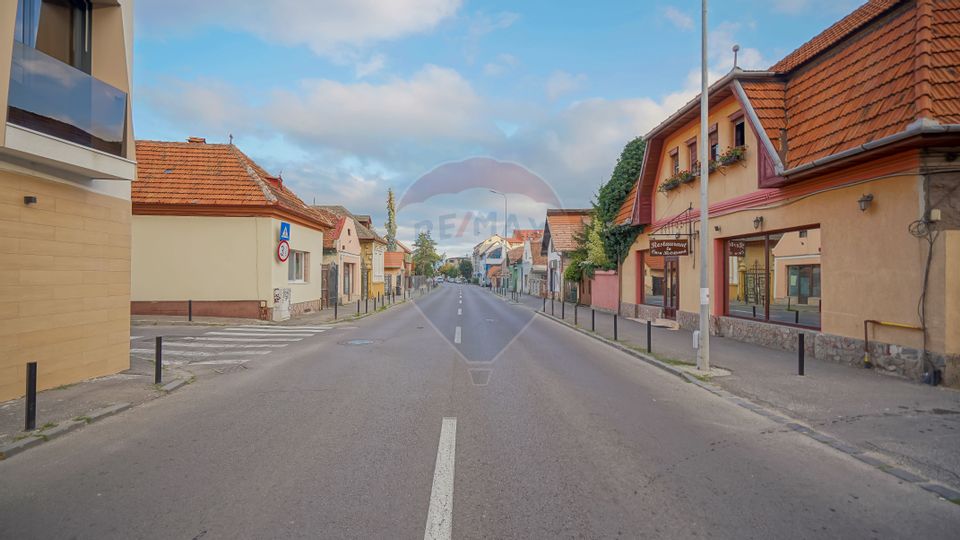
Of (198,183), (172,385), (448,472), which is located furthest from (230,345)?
(448,472)

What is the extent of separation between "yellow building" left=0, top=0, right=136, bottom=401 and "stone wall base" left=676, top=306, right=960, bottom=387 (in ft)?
46.0

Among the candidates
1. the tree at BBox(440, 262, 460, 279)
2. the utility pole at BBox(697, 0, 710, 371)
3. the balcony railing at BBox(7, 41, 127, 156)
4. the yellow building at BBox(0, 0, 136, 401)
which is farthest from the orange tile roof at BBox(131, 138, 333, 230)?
the tree at BBox(440, 262, 460, 279)

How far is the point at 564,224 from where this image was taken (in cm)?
3994

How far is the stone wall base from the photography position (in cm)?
817

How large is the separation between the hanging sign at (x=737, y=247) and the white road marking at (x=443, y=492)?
44.1ft

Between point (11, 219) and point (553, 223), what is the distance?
35.6 m

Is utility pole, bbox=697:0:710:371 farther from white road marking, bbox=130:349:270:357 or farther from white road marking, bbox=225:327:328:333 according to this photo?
white road marking, bbox=225:327:328:333

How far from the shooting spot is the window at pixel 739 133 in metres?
14.0

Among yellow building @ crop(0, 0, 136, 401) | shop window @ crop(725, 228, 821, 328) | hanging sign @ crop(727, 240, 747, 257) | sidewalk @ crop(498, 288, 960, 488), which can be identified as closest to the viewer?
sidewalk @ crop(498, 288, 960, 488)

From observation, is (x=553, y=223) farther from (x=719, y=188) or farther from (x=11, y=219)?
(x=11, y=219)

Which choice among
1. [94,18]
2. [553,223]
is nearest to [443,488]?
[94,18]

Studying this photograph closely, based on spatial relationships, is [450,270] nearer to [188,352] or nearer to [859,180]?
[188,352]

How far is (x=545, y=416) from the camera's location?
251 inches

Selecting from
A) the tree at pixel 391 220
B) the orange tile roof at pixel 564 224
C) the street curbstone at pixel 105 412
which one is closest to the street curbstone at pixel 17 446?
the street curbstone at pixel 105 412
